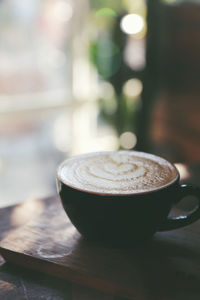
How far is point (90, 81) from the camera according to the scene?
299 centimetres

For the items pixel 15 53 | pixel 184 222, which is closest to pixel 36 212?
pixel 184 222

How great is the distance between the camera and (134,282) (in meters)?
0.48

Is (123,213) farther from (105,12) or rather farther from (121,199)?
→ (105,12)

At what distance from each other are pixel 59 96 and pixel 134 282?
2488mm

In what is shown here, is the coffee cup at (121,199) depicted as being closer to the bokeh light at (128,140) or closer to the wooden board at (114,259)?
the wooden board at (114,259)

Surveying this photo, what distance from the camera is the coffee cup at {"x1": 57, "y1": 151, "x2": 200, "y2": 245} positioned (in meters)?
0.50

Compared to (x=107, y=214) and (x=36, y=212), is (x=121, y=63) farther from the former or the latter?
(x=107, y=214)

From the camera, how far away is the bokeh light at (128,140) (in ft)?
8.14

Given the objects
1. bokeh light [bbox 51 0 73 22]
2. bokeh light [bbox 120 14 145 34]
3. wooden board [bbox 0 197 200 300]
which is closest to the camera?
wooden board [bbox 0 197 200 300]

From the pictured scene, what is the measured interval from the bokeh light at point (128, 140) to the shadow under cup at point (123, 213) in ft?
Result: 6.31

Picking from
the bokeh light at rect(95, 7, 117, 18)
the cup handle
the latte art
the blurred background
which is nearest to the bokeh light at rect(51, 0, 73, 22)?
the blurred background

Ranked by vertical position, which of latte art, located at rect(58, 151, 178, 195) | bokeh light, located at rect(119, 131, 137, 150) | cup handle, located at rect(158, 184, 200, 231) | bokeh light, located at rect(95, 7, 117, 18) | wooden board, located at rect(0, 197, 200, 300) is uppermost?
bokeh light, located at rect(95, 7, 117, 18)

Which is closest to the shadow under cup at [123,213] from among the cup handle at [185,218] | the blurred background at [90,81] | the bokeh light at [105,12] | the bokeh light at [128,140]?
the cup handle at [185,218]

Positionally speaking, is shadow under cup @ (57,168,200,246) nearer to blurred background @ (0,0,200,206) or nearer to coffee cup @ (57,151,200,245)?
coffee cup @ (57,151,200,245)
